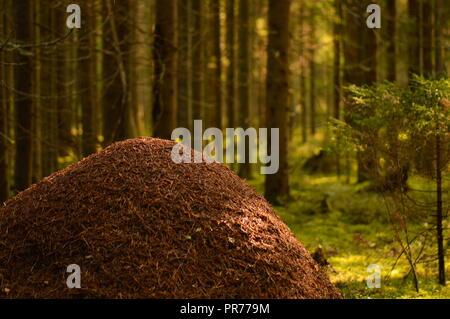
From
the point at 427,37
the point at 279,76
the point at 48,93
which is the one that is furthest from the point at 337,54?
the point at 48,93

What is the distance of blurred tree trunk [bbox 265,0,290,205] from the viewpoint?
12.5 metres

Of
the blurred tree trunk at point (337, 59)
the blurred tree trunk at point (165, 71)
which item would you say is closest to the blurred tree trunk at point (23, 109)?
the blurred tree trunk at point (165, 71)

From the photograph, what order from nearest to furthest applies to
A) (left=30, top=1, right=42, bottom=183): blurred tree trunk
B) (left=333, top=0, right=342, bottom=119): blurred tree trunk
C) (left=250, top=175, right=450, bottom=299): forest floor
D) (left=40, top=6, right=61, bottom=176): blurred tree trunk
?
(left=250, top=175, right=450, bottom=299): forest floor
(left=30, top=1, right=42, bottom=183): blurred tree trunk
(left=40, top=6, right=61, bottom=176): blurred tree trunk
(left=333, top=0, right=342, bottom=119): blurred tree trunk

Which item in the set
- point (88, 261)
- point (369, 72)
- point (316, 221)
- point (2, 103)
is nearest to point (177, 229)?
point (88, 261)

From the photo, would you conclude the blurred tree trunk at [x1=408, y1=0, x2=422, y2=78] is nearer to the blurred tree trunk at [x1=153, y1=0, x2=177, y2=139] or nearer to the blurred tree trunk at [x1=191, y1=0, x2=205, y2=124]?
the blurred tree trunk at [x1=191, y1=0, x2=205, y2=124]

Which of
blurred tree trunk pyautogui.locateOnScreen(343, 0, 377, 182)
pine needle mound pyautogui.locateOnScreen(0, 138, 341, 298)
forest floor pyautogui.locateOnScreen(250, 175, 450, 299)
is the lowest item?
forest floor pyautogui.locateOnScreen(250, 175, 450, 299)

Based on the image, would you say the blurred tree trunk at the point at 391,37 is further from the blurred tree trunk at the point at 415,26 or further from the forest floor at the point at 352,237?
the forest floor at the point at 352,237

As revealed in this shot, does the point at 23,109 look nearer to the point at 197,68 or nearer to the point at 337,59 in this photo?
the point at 197,68

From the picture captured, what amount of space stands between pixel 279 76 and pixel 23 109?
5.80 metres

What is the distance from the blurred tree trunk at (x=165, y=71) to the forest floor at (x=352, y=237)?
10.8 feet

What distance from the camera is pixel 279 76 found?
1248 cm

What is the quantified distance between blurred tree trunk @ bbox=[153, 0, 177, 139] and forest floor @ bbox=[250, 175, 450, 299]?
130 inches

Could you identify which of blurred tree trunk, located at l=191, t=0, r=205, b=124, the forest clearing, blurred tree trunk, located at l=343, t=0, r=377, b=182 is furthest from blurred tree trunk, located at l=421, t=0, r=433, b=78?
blurred tree trunk, located at l=191, t=0, r=205, b=124
